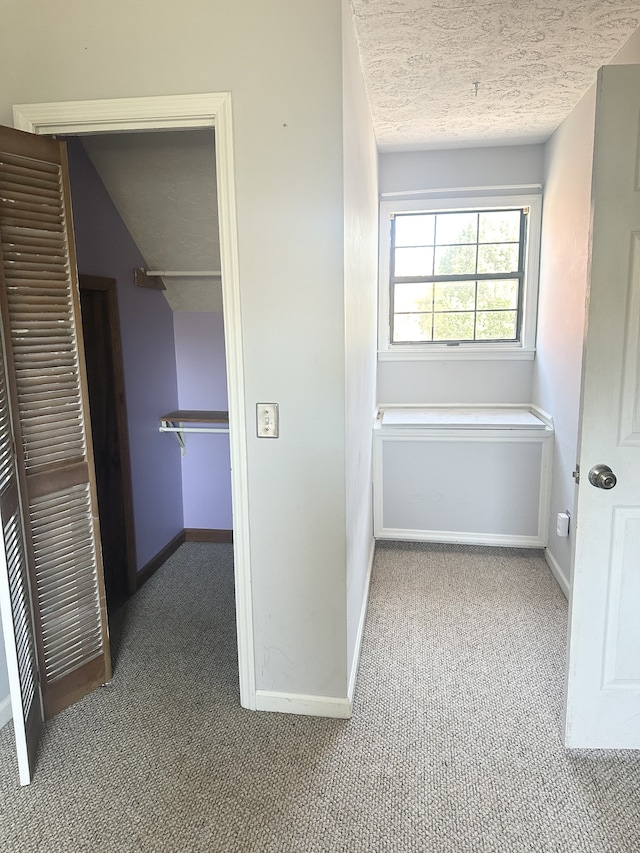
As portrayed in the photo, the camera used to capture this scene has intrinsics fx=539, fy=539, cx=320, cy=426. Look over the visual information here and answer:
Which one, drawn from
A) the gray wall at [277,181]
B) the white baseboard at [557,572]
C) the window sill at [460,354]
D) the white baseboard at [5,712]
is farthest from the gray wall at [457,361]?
the white baseboard at [5,712]

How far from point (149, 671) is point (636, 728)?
1.91 metres

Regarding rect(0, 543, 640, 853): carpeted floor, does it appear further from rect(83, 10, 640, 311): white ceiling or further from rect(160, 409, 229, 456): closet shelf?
rect(83, 10, 640, 311): white ceiling

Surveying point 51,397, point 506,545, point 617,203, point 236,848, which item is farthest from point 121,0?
point 506,545

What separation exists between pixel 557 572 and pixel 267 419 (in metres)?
2.17

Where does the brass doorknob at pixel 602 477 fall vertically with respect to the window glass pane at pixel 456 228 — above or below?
below

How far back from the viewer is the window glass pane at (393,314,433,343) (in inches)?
157

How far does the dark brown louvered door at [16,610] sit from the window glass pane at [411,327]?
2821 mm

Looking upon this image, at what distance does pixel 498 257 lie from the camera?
12.6ft

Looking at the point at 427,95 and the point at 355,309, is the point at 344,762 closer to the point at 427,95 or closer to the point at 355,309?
the point at 355,309

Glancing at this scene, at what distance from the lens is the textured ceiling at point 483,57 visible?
1954mm

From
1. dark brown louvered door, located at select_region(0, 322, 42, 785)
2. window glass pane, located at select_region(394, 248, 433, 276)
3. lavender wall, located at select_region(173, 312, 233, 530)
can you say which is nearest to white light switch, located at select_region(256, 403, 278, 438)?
dark brown louvered door, located at select_region(0, 322, 42, 785)

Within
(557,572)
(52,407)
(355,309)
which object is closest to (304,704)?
(52,407)

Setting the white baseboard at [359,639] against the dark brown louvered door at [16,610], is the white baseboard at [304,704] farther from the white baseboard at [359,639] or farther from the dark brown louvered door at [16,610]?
the dark brown louvered door at [16,610]

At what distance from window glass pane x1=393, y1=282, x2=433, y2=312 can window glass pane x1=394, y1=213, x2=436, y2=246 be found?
0.97 ft
